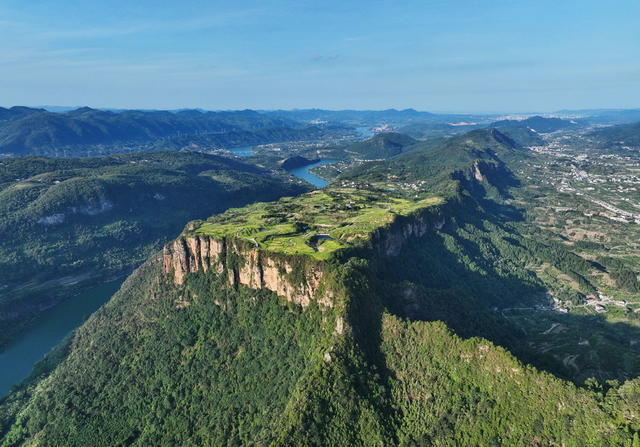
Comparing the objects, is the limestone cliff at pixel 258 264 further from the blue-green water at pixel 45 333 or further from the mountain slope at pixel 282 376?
the blue-green water at pixel 45 333

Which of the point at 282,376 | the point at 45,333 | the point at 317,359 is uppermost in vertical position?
the point at 317,359

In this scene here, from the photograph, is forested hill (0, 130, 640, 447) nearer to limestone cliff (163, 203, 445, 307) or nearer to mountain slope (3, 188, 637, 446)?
mountain slope (3, 188, 637, 446)

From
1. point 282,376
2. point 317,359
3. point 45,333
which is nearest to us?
point 317,359

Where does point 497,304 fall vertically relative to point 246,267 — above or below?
below

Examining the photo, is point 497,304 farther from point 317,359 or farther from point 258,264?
point 258,264

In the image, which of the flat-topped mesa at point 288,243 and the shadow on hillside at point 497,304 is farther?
the flat-topped mesa at point 288,243

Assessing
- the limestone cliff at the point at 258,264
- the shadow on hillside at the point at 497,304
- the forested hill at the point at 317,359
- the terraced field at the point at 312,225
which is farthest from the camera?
the terraced field at the point at 312,225

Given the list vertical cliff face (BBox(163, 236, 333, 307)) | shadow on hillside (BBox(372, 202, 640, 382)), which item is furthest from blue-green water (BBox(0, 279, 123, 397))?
shadow on hillside (BBox(372, 202, 640, 382))

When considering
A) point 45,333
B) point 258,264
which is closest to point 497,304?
point 258,264

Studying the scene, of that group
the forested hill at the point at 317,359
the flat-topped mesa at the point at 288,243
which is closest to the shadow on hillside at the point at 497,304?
the forested hill at the point at 317,359
